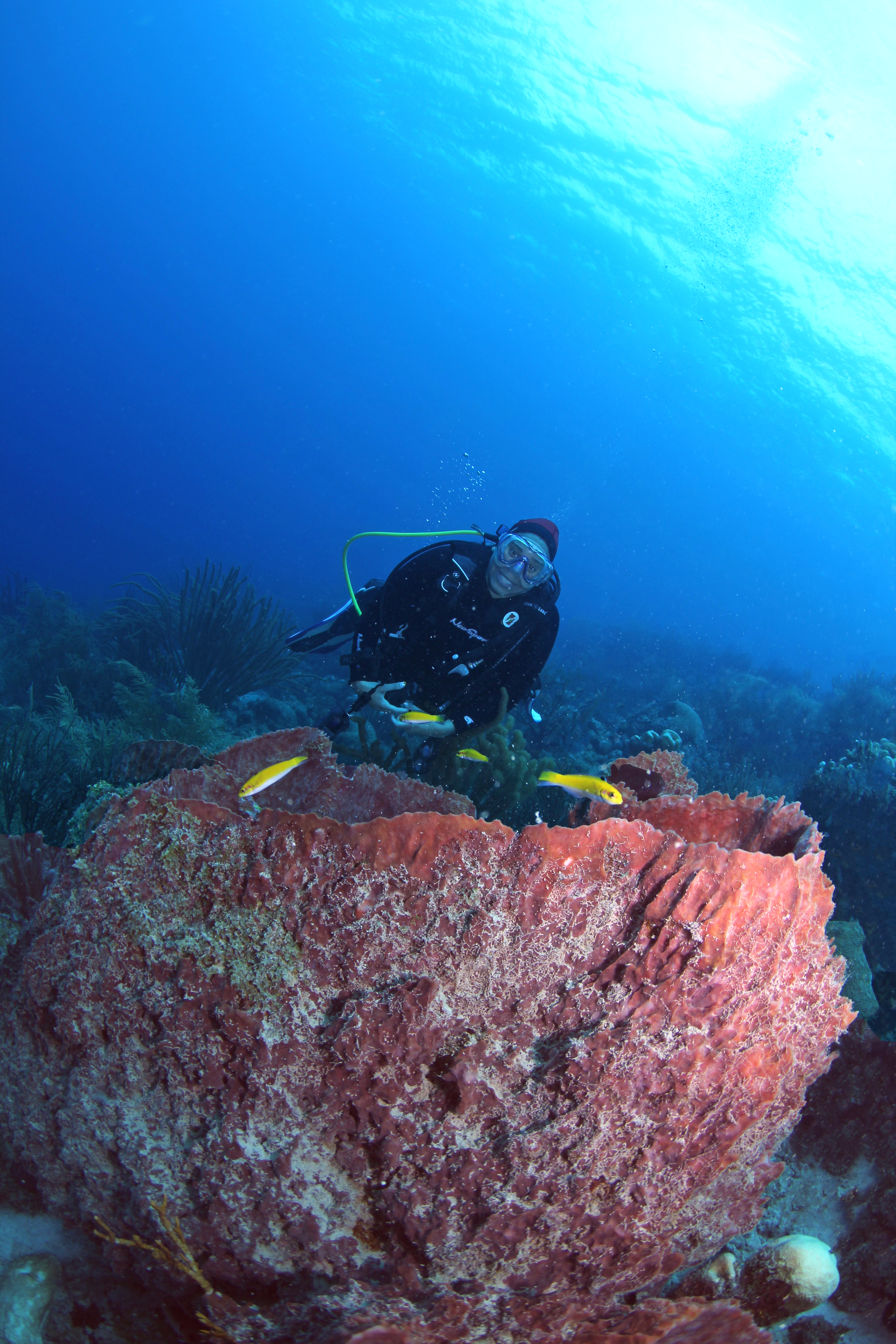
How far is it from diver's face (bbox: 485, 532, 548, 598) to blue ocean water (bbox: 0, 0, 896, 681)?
15.2m

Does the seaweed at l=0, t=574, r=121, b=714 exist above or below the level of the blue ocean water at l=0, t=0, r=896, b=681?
below

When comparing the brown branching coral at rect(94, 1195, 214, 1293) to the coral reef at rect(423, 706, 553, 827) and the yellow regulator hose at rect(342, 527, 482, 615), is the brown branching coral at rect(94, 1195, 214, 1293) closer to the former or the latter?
the coral reef at rect(423, 706, 553, 827)

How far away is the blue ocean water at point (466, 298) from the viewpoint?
1160 inches

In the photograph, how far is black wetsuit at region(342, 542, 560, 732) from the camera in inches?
225

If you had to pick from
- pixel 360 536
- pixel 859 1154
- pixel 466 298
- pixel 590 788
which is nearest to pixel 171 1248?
pixel 590 788

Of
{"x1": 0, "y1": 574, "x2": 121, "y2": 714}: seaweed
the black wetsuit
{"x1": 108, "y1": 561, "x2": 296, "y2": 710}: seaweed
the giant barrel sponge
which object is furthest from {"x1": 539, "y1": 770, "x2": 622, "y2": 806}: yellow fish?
{"x1": 0, "y1": 574, "x2": 121, "y2": 714}: seaweed

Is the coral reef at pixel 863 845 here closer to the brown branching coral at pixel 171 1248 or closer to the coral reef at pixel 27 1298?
the brown branching coral at pixel 171 1248

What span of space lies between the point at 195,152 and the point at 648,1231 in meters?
112

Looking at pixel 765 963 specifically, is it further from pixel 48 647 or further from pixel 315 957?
pixel 48 647

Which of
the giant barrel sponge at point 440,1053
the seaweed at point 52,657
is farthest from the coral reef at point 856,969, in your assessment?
the seaweed at point 52,657

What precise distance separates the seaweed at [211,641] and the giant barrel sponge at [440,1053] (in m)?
6.71

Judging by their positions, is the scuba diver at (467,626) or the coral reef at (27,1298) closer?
the coral reef at (27,1298)

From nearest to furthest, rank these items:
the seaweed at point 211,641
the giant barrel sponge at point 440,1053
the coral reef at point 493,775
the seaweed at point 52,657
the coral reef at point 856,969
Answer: the giant barrel sponge at point 440,1053 < the coral reef at point 856,969 < the coral reef at point 493,775 < the seaweed at point 211,641 < the seaweed at point 52,657

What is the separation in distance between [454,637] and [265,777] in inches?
145
